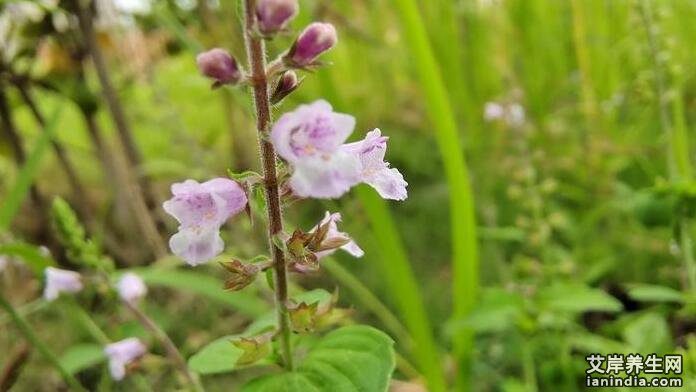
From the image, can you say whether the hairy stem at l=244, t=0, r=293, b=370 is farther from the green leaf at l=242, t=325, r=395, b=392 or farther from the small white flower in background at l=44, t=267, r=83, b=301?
the small white flower in background at l=44, t=267, r=83, b=301

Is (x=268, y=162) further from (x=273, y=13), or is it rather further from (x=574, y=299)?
(x=574, y=299)

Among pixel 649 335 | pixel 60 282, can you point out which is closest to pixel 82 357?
pixel 60 282

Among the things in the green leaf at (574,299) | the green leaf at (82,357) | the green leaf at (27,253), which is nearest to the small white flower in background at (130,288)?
the green leaf at (27,253)

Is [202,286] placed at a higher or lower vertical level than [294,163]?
lower

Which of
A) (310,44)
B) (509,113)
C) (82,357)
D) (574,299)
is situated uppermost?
(509,113)

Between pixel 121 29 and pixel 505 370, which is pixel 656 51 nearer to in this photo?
pixel 505 370

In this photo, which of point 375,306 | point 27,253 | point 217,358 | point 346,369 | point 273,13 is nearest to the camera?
point 273,13

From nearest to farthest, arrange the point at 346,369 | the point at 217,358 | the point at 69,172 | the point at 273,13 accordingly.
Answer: the point at 273,13
the point at 346,369
the point at 217,358
the point at 69,172
